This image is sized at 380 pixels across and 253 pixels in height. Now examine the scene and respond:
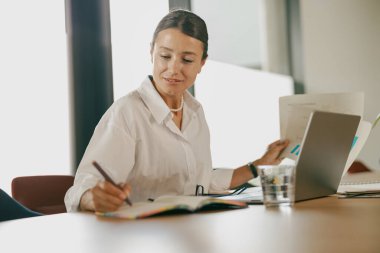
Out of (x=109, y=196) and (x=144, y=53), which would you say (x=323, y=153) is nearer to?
(x=109, y=196)

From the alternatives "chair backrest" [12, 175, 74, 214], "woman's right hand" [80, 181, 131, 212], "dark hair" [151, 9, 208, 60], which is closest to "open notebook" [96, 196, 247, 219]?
"woman's right hand" [80, 181, 131, 212]

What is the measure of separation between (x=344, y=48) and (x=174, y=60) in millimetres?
4160

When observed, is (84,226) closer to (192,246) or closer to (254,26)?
(192,246)

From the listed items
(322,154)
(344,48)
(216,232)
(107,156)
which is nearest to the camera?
(216,232)

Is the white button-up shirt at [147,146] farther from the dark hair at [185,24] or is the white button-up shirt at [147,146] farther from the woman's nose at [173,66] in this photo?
the dark hair at [185,24]

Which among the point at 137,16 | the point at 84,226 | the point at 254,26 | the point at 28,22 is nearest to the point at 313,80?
the point at 254,26

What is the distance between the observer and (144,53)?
11.9ft

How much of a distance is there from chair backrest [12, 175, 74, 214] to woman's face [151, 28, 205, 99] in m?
0.72

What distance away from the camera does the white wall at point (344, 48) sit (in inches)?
219

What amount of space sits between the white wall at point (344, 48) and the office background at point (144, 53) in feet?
0.04

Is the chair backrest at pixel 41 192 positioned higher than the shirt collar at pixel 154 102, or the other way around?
the shirt collar at pixel 154 102

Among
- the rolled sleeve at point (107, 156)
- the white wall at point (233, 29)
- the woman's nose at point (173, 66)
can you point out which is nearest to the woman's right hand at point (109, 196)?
the rolled sleeve at point (107, 156)

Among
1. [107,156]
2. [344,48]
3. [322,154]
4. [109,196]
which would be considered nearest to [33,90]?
[107,156]

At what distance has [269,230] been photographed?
851 millimetres
